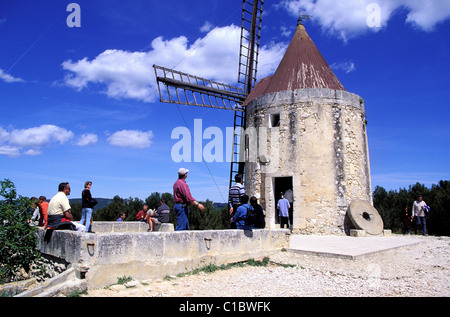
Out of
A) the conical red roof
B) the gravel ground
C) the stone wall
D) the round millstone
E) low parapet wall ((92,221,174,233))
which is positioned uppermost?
the conical red roof

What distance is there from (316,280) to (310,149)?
576cm

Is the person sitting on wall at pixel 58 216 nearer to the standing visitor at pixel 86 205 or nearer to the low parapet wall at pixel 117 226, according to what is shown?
the standing visitor at pixel 86 205

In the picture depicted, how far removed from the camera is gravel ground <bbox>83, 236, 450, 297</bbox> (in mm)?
3957

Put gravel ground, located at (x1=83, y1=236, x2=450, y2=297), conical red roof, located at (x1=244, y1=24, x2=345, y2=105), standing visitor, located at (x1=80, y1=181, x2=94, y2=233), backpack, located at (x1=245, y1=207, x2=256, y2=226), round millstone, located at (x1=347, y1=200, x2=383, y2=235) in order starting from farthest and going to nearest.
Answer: conical red roof, located at (x1=244, y1=24, x2=345, y2=105), round millstone, located at (x1=347, y1=200, x2=383, y2=235), standing visitor, located at (x1=80, y1=181, x2=94, y2=233), backpack, located at (x1=245, y1=207, x2=256, y2=226), gravel ground, located at (x1=83, y1=236, x2=450, y2=297)

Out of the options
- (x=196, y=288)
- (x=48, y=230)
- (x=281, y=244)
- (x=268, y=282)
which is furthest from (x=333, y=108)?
(x=48, y=230)

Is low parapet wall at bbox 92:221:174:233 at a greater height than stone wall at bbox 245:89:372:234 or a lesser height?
lesser

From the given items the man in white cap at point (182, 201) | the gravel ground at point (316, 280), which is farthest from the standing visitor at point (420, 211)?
the man in white cap at point (182, 201)

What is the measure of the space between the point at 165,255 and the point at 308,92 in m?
7.52

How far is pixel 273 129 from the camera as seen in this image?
34.9 feet

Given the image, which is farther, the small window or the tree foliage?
the tree foliage

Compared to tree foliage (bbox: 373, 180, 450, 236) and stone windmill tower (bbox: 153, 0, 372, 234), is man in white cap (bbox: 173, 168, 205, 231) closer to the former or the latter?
stone windmill tower (bbox: 153, 0, 372, 234)

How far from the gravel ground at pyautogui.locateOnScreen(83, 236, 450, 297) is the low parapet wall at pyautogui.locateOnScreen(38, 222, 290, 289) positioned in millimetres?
184

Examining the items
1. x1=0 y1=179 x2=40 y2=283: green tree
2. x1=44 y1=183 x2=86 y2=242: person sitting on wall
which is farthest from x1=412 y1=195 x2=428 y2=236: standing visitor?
x1=0 y1=179 x2=40 y2=283: green tree

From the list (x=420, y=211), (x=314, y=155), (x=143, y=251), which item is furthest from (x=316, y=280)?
(x=420, y=211)
